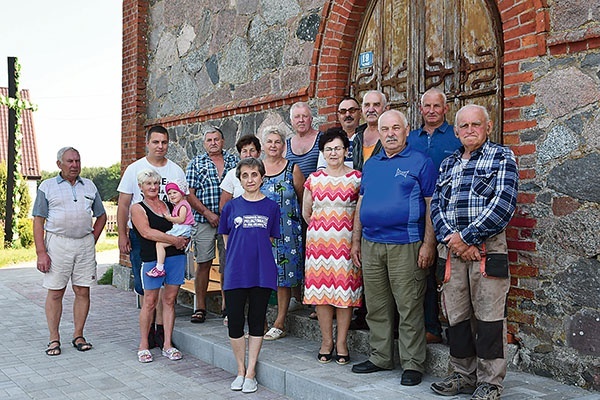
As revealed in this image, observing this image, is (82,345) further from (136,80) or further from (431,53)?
→ (136,80)

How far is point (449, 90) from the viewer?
5.05m

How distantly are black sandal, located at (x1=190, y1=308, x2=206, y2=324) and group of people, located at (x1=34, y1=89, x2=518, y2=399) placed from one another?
0.02 meters

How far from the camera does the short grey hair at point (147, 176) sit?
16.4 ft

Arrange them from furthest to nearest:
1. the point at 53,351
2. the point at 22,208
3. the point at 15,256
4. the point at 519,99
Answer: the point at 22,208 < the point at 15,256 < the point at 53,351 < the point at 519,99

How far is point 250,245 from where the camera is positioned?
14.6 feet

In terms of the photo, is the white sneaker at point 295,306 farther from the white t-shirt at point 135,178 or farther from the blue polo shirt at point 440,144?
the blue polo shirt at point 440,144

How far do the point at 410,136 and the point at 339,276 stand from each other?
1.18 meters

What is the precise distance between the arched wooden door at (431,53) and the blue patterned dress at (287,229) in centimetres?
133

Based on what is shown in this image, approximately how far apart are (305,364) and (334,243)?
0.93m

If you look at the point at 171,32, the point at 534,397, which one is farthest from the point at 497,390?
the point at 171,32

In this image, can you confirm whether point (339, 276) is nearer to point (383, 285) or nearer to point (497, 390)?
point (383, 285)

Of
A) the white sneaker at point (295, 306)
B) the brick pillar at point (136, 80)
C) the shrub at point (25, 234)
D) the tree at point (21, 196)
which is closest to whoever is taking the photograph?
the white sneaker at point (295, 306)

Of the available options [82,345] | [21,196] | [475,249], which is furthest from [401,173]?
[21,196]

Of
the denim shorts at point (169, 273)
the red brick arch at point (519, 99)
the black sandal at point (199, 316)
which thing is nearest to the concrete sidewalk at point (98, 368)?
the black sandal at point (199, 316)
